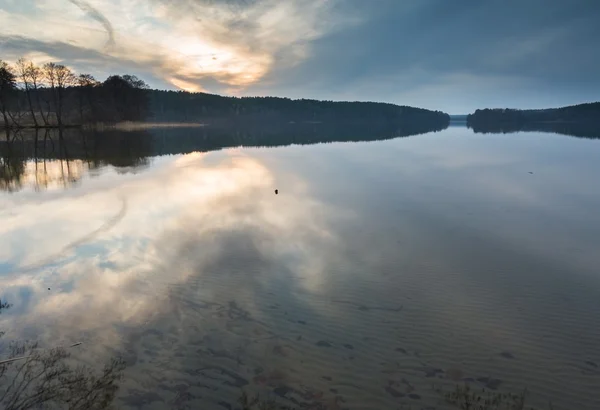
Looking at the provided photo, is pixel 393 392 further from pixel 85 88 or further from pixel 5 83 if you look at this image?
Result: pixel 85 88

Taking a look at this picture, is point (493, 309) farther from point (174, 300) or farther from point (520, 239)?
point (174, 300)

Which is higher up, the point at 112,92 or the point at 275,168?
the point at 112,92

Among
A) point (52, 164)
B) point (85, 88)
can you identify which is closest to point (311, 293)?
point (52, 164)

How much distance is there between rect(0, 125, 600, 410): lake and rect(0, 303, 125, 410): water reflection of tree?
290mm

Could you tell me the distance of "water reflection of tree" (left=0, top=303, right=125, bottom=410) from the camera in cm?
576

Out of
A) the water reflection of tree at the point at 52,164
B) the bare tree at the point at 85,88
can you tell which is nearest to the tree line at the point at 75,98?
the bare tree at the point at 85,88

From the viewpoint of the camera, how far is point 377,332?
313 inches

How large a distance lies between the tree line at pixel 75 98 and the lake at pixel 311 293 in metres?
86.6

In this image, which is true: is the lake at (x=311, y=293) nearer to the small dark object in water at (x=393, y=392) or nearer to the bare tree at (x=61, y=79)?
the small dark object in water at (x=393, y=392)

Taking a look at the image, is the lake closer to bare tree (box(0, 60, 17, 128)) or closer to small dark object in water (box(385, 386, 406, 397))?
small dark object in water (box(385, 386, 406, 397))

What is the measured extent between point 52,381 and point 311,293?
585 cm

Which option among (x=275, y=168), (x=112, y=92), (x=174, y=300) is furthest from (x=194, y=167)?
(x=112, y=92)

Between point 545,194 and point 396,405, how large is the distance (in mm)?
23097

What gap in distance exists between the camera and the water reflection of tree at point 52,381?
5762 mm
